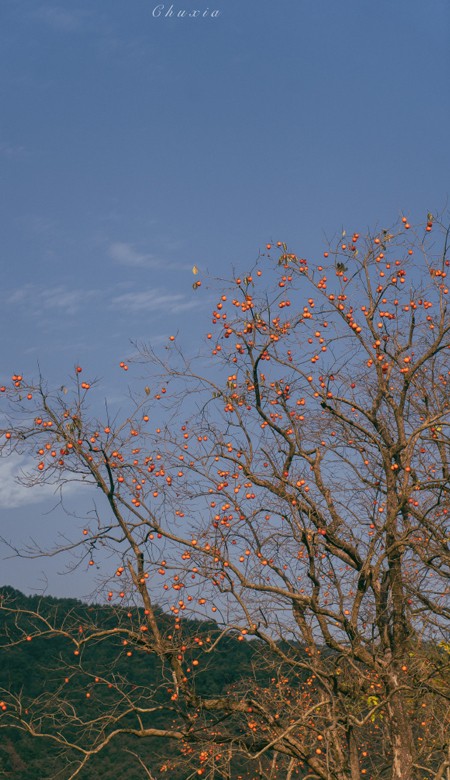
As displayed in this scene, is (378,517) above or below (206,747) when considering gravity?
above

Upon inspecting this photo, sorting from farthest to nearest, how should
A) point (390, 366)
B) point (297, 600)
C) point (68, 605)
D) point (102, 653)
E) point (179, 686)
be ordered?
point (68, 605)
point (102, 653)
point (390, 366)
point (297, 600)
point (179, 686)

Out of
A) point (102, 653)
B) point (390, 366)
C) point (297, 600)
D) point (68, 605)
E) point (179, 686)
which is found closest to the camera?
point (179, 686)

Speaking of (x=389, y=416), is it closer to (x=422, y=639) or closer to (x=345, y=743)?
(x=422, y=639)

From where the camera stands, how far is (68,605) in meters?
25.1

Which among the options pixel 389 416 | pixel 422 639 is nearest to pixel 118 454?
pixel 389 416

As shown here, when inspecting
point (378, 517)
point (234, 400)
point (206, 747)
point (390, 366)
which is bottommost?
point (206, 747)

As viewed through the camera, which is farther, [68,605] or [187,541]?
[68,605]

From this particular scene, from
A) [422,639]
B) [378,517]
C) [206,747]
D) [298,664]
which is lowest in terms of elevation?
[206,747]

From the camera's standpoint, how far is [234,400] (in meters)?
9.72

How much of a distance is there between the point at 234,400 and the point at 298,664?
3.06 metres

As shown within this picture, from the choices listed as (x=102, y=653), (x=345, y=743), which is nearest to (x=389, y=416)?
(x=345, y=743)

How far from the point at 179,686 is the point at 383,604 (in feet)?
8.81

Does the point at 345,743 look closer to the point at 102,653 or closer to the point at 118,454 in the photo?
the point at 118,454

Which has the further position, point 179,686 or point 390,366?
point 390,366
